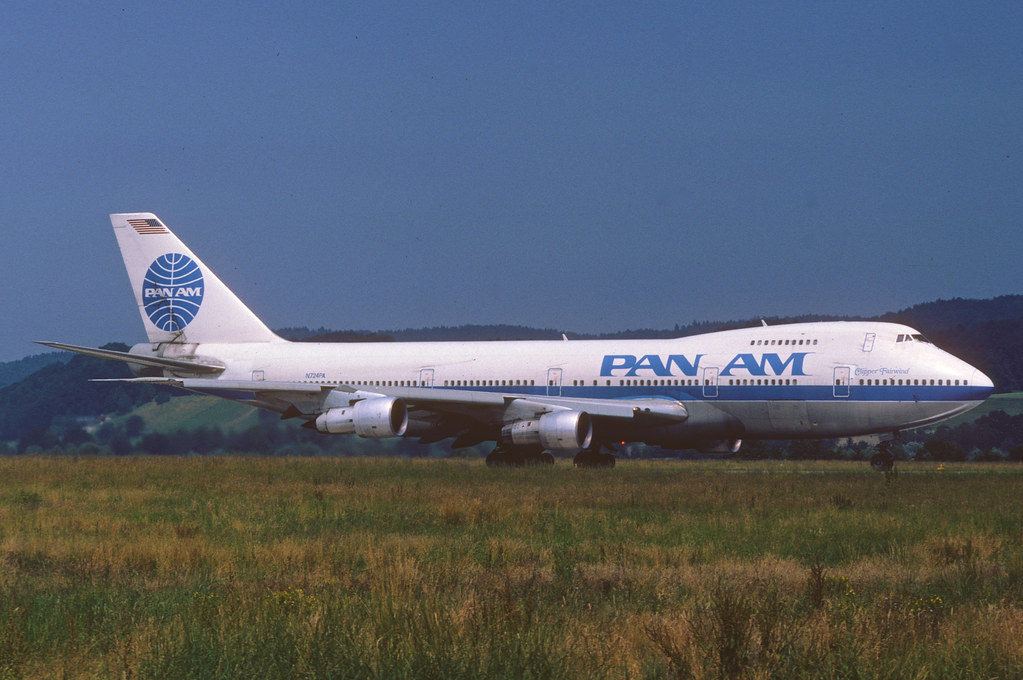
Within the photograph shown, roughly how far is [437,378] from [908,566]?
1051 inches

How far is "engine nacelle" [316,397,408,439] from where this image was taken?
33.8 metres

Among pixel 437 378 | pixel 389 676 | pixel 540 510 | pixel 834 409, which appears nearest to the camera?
pixel 389 676

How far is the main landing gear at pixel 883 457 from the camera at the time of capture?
112 ft

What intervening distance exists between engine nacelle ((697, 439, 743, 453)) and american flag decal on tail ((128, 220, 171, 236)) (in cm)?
2173

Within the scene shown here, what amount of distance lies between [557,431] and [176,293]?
18.7 metres

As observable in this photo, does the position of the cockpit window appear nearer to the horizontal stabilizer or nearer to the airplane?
the airplane

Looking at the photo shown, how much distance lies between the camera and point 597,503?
70.6ft

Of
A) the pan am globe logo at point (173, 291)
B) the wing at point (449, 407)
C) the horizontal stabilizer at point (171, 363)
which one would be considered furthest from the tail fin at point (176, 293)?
the wing at point (449, 407)

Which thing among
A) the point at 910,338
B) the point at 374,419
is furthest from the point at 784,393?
the point at 374,419

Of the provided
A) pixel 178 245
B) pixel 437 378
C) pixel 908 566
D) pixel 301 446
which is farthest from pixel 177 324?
pixel 908 566

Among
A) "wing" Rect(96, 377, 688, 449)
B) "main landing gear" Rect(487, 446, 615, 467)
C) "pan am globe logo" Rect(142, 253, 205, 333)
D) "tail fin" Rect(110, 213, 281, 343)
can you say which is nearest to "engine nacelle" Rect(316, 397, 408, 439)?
"wing" Rect(96, 377, 688, 449)

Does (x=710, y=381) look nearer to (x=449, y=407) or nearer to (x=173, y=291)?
(x=449, y=407)

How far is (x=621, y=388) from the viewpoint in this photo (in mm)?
35812

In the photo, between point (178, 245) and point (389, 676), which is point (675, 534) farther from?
point (178, 245)
